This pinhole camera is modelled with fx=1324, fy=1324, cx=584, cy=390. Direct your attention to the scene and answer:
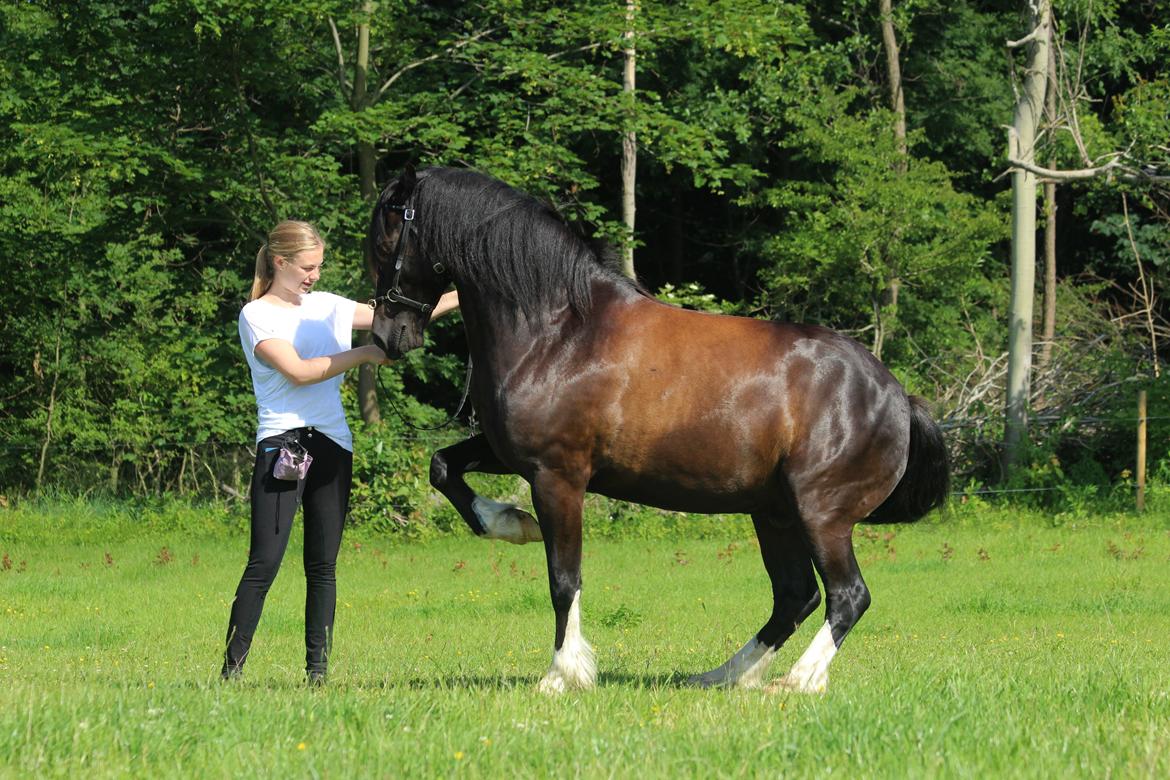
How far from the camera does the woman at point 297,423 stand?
248 inches

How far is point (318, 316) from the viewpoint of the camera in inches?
257

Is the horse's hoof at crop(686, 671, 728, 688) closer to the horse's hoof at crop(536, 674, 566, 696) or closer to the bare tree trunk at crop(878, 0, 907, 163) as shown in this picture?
the horse's hoof at crop(536, 674, 566, 696)

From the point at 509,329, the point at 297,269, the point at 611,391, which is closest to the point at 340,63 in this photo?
the point at 297,269

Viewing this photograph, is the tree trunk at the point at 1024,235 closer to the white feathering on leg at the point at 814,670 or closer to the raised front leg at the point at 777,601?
the raised front leg at the point at 777,601

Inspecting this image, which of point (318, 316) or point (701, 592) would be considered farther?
point (701, 592)

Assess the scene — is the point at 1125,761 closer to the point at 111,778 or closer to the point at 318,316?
the point at 111,778

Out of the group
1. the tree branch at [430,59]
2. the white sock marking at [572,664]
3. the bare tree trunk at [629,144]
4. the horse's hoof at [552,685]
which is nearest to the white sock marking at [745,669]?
the white sock marking at [572,664]

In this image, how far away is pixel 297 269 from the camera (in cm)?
643

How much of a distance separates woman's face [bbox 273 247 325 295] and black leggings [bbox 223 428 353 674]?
72 centimetres

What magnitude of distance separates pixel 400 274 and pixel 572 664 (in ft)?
6.44

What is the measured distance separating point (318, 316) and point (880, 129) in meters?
20.2

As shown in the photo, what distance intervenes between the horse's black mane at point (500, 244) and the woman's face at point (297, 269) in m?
0.61

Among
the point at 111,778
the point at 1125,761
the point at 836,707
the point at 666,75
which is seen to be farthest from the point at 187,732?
the point at 666,75

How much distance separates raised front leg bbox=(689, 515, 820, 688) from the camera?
6.50 m
